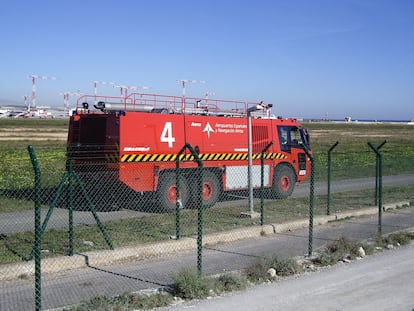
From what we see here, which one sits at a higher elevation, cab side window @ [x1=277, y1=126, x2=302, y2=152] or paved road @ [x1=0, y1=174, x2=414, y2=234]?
cab side window @ [x1=277, y1=126, x2=302, y2=152]

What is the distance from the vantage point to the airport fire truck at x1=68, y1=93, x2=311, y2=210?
14000mm

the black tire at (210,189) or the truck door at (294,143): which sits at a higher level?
the truck door at (294,143)

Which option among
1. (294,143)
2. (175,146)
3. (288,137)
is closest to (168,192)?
(175,146)

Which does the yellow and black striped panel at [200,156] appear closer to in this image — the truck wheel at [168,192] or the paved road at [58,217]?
the truck wheel at [168,192]

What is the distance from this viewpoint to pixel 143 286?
7461 millimetres

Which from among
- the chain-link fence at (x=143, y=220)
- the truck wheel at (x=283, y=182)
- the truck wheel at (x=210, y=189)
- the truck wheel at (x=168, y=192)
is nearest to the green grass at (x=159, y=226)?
the chain-link fence at (x=143, y=220)

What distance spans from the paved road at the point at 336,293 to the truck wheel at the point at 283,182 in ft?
29.0

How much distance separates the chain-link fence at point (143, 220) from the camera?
7.93 meters

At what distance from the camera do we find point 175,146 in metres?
14.9

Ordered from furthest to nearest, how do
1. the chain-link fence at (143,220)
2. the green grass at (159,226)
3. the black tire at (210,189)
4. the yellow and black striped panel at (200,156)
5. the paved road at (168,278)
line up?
1. the black tire at (210,189)
2. the yellow and black striped panel at (200,156)
3. the green grass at (159,226)
4. the chain-link fence at (143,220)
5. the paved road at (168,278)

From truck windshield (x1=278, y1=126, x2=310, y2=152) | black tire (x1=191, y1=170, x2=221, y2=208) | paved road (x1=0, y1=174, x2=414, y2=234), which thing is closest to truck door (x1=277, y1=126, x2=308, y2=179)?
truck windshield (x1=278, y1=126, x2=310, y2=152)

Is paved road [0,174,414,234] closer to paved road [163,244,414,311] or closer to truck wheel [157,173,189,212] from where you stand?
truck wheel [157,173,189,212]

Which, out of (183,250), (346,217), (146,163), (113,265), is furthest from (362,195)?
(113,265)

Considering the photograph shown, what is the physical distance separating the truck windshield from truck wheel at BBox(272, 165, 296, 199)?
0.70 metres
